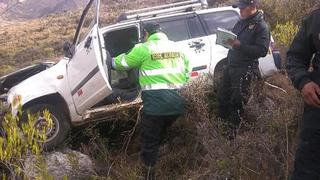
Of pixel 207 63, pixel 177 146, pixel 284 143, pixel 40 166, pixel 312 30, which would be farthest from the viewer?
pixel 207 63

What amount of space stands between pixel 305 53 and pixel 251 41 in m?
2.15

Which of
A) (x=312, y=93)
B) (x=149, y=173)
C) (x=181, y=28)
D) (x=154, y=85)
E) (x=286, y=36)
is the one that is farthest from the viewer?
(x=286, y=36)

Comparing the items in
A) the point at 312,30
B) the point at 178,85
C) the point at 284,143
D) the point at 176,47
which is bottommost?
the point at 284,143

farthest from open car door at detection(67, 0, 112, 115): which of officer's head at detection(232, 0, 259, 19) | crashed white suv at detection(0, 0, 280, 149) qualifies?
officer's head at detection(232, 0, 259, 19)

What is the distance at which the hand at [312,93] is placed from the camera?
9.40 ft

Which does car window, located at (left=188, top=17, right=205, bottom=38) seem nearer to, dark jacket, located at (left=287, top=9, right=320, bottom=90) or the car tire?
the car tire

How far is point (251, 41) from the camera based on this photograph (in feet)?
17.2

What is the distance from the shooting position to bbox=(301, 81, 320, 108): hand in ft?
9.40

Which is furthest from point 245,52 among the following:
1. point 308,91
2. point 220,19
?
point 220,19

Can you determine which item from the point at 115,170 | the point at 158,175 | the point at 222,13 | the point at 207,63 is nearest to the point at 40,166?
the point at 115,170

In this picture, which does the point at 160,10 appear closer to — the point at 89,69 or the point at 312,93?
the point at 89,69

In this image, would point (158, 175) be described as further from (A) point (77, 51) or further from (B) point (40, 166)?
(A) point (77, 51)

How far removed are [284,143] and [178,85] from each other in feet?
4.63

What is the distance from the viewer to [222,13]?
7371 millimetres
